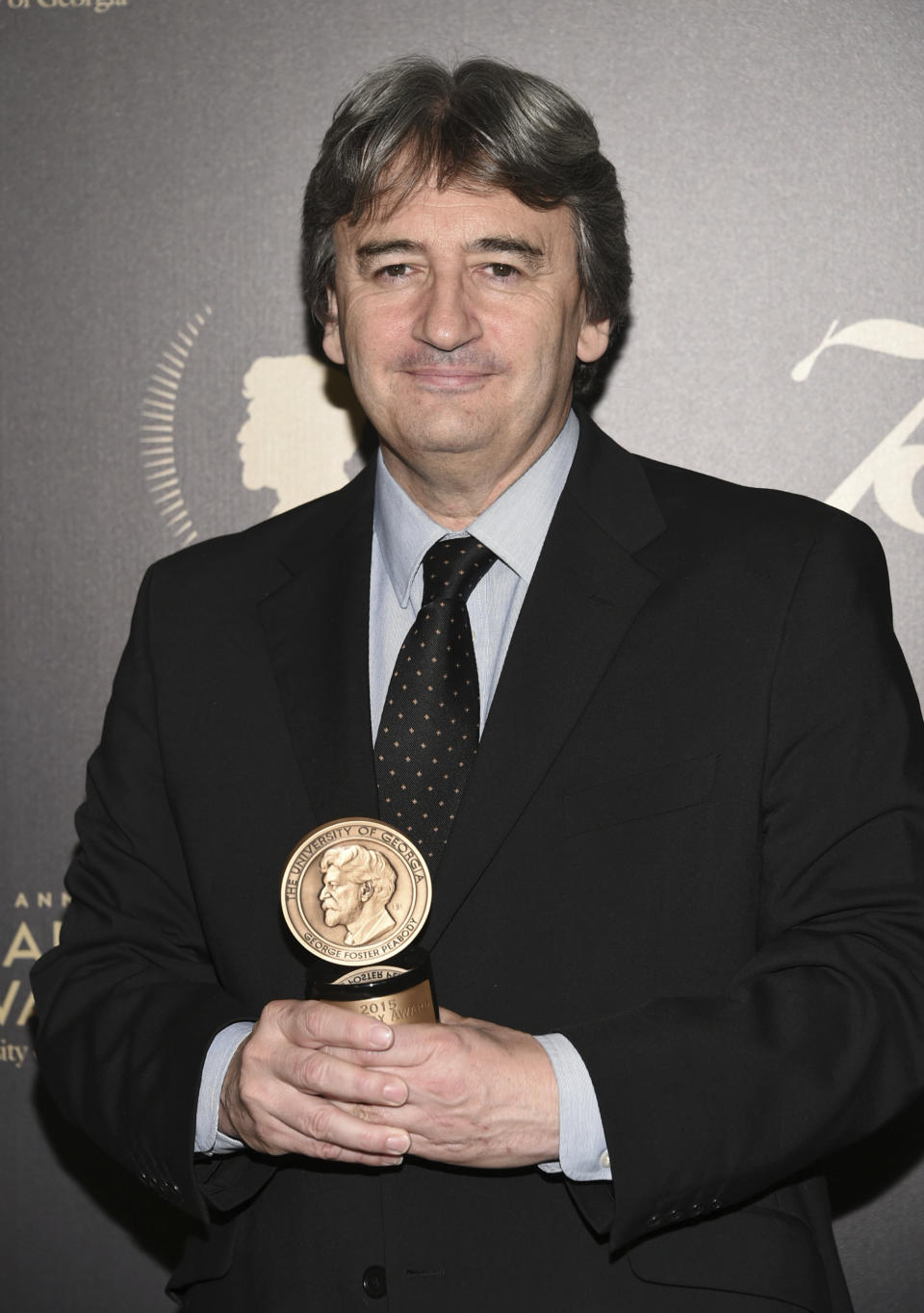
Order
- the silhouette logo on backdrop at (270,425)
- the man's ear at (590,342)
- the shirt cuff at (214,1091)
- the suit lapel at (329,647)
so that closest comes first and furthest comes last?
the shirt cuff at (214,1091) → the suit lapel at (329,647) → the man's ear at (590,342) → the silhouette logo on backdrop at (270,425)

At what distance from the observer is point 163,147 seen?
2543 mm

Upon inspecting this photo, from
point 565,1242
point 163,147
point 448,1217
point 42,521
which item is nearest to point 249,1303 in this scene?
point 448,1217

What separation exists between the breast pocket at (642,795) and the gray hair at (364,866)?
→ 29cm

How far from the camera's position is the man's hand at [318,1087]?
140 centimetres

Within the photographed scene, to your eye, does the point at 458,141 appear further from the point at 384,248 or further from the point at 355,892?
the point at 355,892

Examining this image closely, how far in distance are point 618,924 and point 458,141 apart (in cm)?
101

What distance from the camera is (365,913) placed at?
1457mm

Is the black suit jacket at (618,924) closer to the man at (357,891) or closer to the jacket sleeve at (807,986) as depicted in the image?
the jacket sleeve at (807,986)

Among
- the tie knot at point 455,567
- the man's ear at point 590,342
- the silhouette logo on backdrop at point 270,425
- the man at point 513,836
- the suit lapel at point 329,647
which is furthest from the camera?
the silhouette logo on backdrop at point 270,425

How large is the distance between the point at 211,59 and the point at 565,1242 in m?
2.03

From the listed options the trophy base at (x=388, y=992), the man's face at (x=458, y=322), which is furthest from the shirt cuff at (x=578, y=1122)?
the man's face at (x=458, y=322)

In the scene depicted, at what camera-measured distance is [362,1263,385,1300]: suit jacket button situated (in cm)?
163

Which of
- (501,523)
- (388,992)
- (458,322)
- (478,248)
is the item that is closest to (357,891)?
(388,992)

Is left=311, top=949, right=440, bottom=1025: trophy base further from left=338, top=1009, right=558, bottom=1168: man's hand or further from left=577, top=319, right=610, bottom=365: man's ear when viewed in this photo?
left=577, top=319, right=610, bottom=365: man's ear
